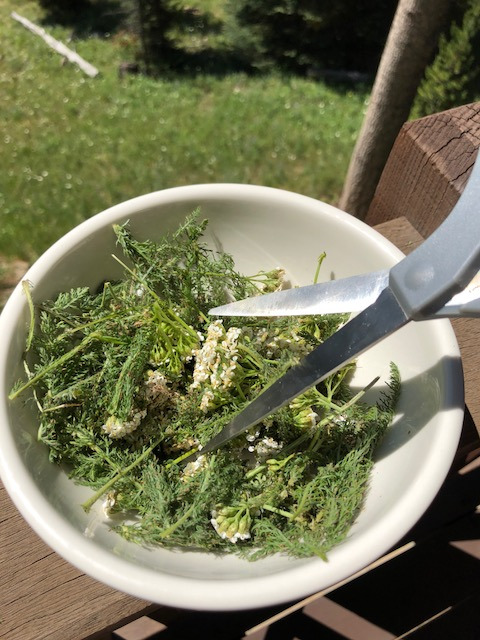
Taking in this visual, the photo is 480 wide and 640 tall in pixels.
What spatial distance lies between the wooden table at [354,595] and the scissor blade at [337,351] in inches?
13.7

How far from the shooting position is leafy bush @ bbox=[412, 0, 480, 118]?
9.89 feet

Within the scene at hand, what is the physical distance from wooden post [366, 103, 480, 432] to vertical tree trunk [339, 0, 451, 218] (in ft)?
2.71

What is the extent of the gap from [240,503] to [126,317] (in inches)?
13.5

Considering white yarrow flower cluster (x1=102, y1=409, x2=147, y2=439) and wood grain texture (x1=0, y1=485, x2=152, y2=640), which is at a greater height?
white yarrow flower cluster (x1=102, y1=409, x2=147, y2=439)

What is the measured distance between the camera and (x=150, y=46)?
4383 millimetres

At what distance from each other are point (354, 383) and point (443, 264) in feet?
1.36

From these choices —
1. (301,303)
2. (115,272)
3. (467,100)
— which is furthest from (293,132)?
(301,303)

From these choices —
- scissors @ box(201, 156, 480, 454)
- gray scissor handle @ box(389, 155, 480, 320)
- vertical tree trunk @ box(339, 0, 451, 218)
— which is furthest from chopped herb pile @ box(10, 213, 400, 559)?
vertical tree trunk @ box(339, 0, 451, 218)

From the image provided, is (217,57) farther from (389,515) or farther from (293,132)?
(389,515)

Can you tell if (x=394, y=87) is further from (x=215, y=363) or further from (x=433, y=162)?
(x=215, y=363)

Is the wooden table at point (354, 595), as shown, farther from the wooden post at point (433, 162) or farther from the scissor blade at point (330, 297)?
the scissor blade at point (330, 297)

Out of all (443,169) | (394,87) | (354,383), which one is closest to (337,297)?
(354,383)

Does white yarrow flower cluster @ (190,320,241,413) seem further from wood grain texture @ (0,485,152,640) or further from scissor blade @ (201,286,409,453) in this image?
wood grain texture @ (0,485,152,640)

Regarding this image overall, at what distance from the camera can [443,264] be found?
610 millimetres
